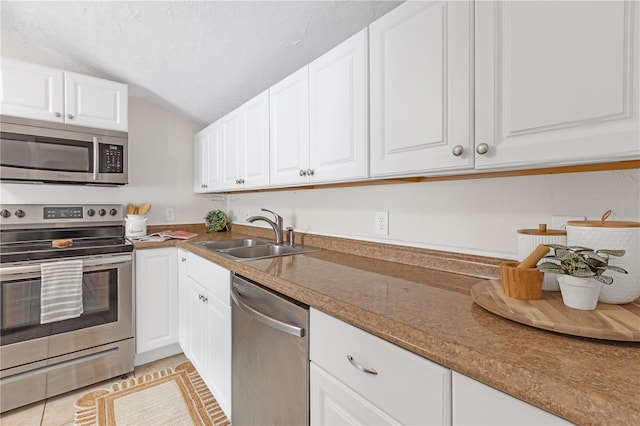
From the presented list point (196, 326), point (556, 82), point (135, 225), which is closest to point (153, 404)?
point (196, 326)

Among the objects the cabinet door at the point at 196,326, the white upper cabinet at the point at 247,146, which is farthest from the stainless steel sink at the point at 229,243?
the white upper cabinet at the point at 247,146

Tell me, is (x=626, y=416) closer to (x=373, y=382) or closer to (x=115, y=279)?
(x=373, y=382)

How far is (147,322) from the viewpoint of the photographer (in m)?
2.18

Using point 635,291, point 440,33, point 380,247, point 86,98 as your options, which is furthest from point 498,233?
point 86,98

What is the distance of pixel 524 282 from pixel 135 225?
8.96 ft

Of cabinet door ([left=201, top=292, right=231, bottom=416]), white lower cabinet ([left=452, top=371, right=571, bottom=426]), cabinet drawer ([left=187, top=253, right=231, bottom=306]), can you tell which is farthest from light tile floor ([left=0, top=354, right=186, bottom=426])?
white lower cabinet ([left=452, top=371, right=571, bottom=426])

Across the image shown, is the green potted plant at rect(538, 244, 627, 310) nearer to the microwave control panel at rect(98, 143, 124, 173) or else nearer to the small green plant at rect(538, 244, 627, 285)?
the small green plant at rect(538, 244, 627, 285)

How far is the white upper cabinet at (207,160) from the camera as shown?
2.47 m

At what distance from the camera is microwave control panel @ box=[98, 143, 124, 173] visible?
2.28 m

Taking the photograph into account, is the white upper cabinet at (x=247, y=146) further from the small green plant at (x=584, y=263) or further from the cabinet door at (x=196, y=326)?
the small green plant at (x=584, y=263)

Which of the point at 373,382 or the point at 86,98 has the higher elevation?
Answer: the point at 86,98

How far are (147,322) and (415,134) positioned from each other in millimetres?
2248

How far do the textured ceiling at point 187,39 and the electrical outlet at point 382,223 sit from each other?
94 cm

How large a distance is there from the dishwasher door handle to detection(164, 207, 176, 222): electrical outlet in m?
1.84
